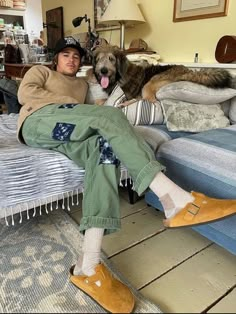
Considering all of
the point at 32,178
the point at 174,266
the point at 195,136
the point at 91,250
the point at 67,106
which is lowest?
the point at 174,266

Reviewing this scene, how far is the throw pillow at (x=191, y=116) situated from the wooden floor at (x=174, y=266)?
21.9 inches

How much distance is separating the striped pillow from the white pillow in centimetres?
11

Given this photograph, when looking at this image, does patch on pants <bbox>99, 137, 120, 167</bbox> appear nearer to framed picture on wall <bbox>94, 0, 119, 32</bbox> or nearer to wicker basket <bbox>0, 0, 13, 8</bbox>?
framed picture on wall <bbox>94, 0, 119, 32</bbox>

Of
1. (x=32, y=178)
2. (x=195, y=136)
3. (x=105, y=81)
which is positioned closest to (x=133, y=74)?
(x=105, y=81)

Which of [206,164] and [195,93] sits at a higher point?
[195,93]

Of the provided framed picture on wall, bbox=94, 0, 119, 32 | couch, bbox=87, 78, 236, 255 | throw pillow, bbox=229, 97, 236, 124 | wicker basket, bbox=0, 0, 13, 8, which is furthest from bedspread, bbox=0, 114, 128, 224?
wicker basket, bbox=0, 0, 13, 8

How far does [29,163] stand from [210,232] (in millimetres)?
829

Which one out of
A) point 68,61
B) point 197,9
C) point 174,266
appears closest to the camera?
point 174,266

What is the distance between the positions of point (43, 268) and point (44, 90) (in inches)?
33.6

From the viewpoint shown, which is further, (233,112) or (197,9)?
(197,9)

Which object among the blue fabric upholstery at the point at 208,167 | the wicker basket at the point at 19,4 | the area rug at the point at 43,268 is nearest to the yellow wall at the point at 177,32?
the blue fabric upholstery at the point at 208,167

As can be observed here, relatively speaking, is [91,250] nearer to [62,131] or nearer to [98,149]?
[98,149]

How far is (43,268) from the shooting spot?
1096mm

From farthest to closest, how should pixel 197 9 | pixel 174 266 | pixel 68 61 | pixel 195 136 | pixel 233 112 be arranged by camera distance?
1. pixel 197 9
2. pixel 233 112
3. pixel 68 61
4. pixel 195 136
5. pixel 174 266
